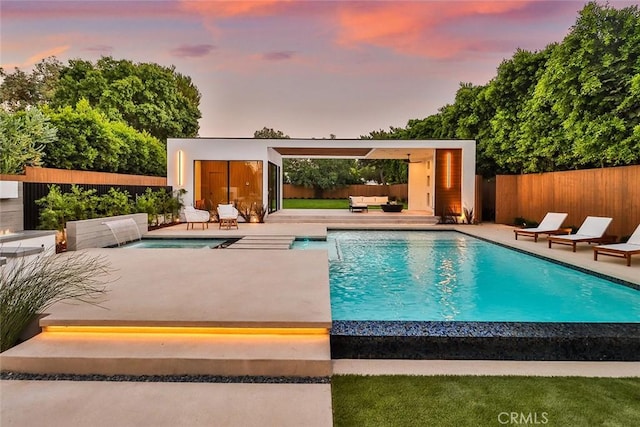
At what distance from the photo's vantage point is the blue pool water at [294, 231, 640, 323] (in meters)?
5.57

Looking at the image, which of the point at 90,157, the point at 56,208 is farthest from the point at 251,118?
the point at 56,208

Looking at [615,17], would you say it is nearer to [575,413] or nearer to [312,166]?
[575,413]

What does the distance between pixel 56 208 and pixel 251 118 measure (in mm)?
20114

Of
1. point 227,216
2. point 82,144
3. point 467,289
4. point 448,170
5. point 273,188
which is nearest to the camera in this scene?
point 467,289

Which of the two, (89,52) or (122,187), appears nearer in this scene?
(122,187)

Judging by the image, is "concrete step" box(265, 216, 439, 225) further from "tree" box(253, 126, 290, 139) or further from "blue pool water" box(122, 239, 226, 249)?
"tree" box(253, 126, 290, 139)

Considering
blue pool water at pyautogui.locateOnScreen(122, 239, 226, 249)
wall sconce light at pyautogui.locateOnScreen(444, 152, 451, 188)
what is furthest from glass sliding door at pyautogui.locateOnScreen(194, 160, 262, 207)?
wall sconce light at pyautogui.locateOnScreen(444, 152, 451, 188)

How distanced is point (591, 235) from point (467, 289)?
4.82 metres

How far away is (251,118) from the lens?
92.6 feet

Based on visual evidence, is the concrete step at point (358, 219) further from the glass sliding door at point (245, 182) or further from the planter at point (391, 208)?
the planter at point (391, 208)

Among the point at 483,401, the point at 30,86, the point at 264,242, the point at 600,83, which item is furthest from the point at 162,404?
the point at 30,86

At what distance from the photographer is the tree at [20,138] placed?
946cm

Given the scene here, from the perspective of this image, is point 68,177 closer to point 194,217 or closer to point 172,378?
point 194,217

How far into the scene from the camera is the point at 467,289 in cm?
689
